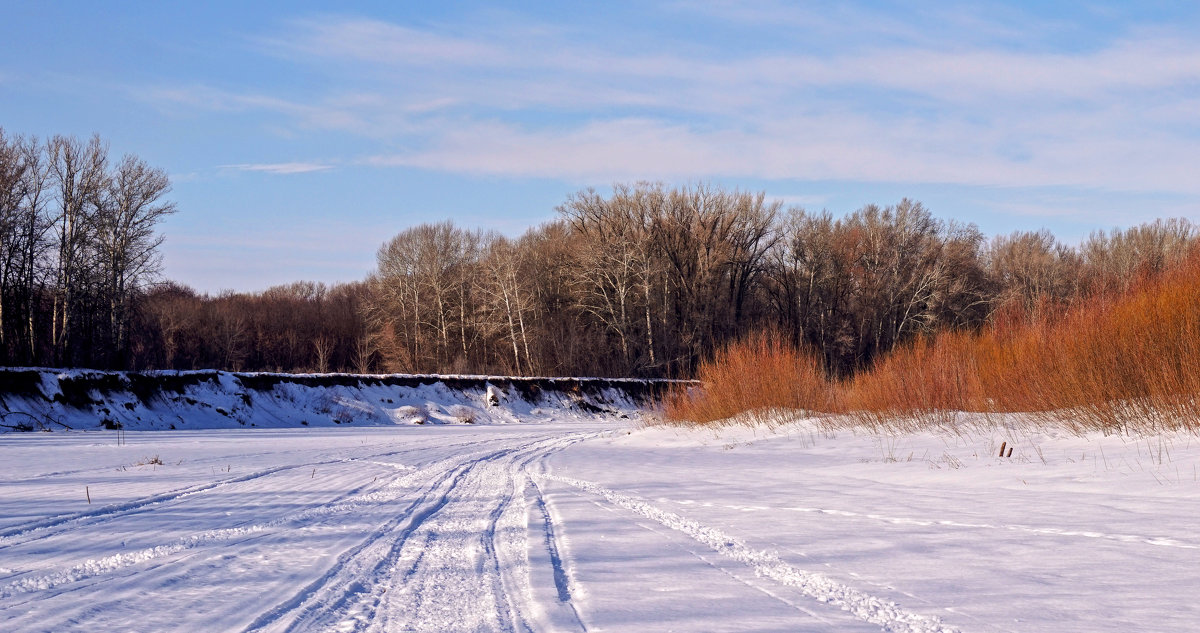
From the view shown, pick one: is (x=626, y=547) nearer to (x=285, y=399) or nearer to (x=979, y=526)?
(x=979, y=526)

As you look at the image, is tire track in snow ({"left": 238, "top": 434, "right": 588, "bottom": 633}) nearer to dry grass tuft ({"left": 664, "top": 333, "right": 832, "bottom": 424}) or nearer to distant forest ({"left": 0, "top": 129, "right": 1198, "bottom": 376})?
dry grass tuft ({"left": 664, "top": 333, "right": 832, "bottom": 424})

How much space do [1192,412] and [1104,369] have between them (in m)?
1.68

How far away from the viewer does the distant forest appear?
1686 inches

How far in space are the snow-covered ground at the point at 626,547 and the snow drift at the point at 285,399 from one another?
14.6 m

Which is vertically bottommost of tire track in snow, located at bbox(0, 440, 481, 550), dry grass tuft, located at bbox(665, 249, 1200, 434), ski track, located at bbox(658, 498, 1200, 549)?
ski track, located at bbox(658, 498, 1200, 549)

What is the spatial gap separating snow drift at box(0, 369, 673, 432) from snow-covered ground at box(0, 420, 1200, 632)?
14.6 m

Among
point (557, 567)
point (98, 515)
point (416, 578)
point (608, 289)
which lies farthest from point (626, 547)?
point (608, 289)

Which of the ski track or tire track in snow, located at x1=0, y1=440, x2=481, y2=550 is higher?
tire track in snow, located at x1=0, y1=440, x2=481, y2=550

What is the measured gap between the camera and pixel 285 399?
105 feet

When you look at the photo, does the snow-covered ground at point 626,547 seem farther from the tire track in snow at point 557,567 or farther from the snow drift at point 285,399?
the snow drift at point 285,399

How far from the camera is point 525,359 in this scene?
2115 inches

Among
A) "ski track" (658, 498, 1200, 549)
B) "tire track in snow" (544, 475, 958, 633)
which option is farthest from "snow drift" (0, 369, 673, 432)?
"tire track in snow" (544, 475, 958, 633)

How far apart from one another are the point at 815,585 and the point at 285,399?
30243 mm

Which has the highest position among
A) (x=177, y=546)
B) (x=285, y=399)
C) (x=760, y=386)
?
(x=760, y=386)
